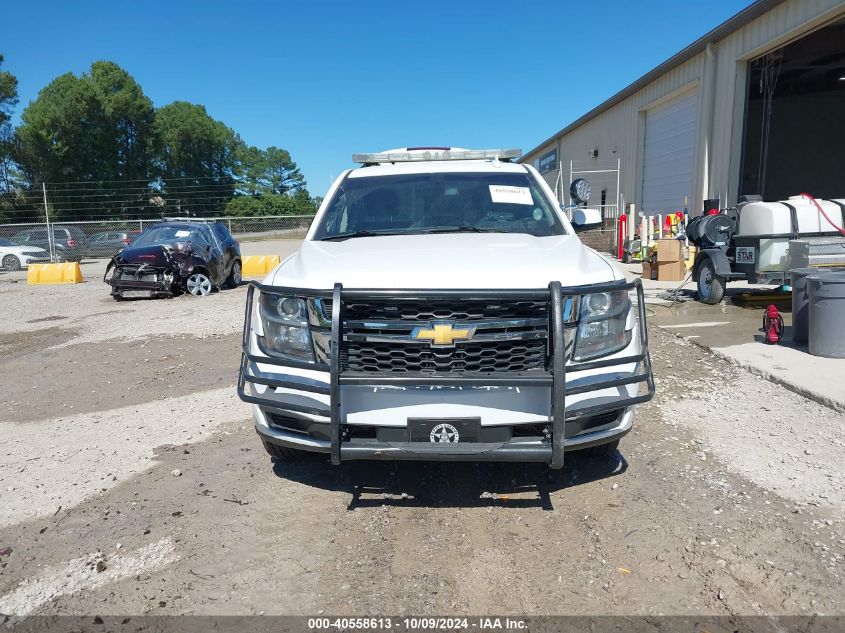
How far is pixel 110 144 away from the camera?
145ft

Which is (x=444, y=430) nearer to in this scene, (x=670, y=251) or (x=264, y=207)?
(x=670, y=251)

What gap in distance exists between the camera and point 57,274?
17.5m

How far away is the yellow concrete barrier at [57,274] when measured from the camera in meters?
17.5

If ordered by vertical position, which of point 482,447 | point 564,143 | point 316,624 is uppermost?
point 564,143

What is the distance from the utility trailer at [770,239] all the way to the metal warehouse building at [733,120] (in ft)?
15.5

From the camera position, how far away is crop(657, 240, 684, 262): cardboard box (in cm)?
1254

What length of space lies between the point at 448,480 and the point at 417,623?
1.27 m

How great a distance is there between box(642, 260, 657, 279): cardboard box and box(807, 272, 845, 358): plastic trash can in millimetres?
7236

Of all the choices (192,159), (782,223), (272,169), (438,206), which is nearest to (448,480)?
(438,206)

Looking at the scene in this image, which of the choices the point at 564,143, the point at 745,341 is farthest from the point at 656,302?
the point at 564,143

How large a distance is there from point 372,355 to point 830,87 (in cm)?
2363

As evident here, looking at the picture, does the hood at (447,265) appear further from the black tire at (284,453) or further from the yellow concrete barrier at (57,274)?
the yellow concrete barrier at (57,274)

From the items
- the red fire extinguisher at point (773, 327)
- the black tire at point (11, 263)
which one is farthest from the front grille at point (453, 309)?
the black tire at point (11, 263)

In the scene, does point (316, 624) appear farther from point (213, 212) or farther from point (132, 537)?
point (213, 212)
